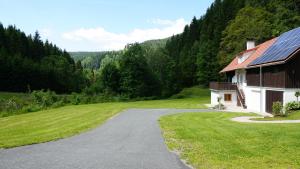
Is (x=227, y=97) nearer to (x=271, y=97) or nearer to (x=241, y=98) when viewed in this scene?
(x=241, y=98)

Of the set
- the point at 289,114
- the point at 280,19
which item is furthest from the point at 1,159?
the point at 280,19

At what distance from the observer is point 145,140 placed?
1628cm

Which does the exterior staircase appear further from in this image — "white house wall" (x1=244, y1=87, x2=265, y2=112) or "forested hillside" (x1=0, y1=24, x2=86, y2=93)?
"forested hillside" (x1=0, y1=24, x2=86, y2=93)

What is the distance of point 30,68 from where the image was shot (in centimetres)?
9781

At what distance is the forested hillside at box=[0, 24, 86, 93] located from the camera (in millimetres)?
93875

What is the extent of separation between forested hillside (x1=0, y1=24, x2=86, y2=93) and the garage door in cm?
5739

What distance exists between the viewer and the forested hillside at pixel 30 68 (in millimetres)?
93875

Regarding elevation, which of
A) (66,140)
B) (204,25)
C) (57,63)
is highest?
(204,25)

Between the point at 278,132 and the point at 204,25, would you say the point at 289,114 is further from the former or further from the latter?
the point at 204,25

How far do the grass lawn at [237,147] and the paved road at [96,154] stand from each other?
74 centimetres

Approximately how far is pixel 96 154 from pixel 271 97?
21.9 metres

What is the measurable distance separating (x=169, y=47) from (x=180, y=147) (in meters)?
123

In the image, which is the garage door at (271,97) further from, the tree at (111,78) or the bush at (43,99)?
the tree at (111,78)

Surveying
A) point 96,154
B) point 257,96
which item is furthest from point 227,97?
point 96,154
